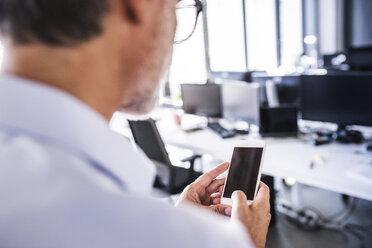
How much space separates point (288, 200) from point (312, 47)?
189 inches

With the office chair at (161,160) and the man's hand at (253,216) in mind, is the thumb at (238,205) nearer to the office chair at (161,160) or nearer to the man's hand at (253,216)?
the man's hand at (253,216)

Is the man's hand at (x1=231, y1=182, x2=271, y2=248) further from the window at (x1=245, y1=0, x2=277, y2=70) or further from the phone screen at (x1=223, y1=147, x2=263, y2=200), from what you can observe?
the window at (x1=245, y1=0, x2=277, y2=70)

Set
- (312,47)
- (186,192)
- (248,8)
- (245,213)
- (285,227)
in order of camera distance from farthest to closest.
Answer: (312,47), (248,8), (285,227), (186,192), (245,213)

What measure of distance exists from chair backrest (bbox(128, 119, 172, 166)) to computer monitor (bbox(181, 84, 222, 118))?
91 centimetres

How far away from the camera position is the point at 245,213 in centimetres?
61

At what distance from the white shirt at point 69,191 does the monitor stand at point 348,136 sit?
2094 millimetres

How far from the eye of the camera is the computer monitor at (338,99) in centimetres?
213

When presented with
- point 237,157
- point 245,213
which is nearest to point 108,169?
point 245,213

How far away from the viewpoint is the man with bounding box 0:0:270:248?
32 cm

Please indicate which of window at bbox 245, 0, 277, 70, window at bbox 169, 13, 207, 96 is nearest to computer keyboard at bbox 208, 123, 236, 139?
window at bbox 169, 13, 207, 96

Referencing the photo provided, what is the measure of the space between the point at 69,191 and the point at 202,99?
2.87 meters

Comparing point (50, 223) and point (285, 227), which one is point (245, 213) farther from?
point (285, 227)

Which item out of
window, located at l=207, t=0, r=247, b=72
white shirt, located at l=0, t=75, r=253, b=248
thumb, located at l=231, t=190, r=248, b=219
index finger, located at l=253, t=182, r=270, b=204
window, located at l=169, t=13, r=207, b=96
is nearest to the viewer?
white shirt, located at l=0, t=75, r=253, b=248

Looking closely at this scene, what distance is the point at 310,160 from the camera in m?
1.90
